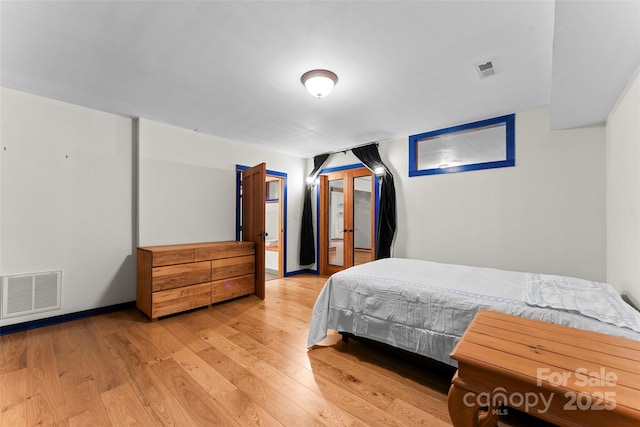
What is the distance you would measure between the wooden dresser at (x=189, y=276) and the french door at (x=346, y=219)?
1926 mm

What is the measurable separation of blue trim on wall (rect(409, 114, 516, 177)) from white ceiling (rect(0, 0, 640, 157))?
0.15m

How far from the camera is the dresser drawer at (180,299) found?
120 inches

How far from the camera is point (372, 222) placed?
15.4 ft

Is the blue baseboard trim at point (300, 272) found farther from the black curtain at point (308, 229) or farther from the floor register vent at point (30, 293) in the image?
the floor register vent at point (30, 293)

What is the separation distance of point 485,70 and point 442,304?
2.08 metres

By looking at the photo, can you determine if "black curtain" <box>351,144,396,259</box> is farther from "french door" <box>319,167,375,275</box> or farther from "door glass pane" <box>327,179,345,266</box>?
"door glass pane" <box>327,179,345,266</box>

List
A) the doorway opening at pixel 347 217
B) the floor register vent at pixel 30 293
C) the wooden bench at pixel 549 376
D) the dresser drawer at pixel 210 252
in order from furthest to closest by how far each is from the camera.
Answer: the doorway opening at pixel 347 217, the dresser drawer at pixel 210 252, the floor register vent at pixel 30 293, the wooden bench at pixel 549 376

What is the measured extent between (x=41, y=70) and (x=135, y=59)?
1.00 m

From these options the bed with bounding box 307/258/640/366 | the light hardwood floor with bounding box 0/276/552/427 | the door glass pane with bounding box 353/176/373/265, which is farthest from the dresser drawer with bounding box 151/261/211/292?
the door glass pane with bounding box 353/176/373/265

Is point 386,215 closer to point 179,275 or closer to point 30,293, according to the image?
point 179,275

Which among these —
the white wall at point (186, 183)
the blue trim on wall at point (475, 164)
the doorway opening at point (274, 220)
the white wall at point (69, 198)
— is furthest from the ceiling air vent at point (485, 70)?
the white wall at point (69, 198)

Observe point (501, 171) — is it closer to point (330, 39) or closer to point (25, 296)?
point (330, 39)

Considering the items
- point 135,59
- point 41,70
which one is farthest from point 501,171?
point 41,70

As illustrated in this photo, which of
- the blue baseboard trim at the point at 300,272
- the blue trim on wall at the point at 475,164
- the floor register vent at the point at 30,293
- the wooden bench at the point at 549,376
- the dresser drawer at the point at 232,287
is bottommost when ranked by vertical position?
the blue baseboard trim at the point at 300,272
